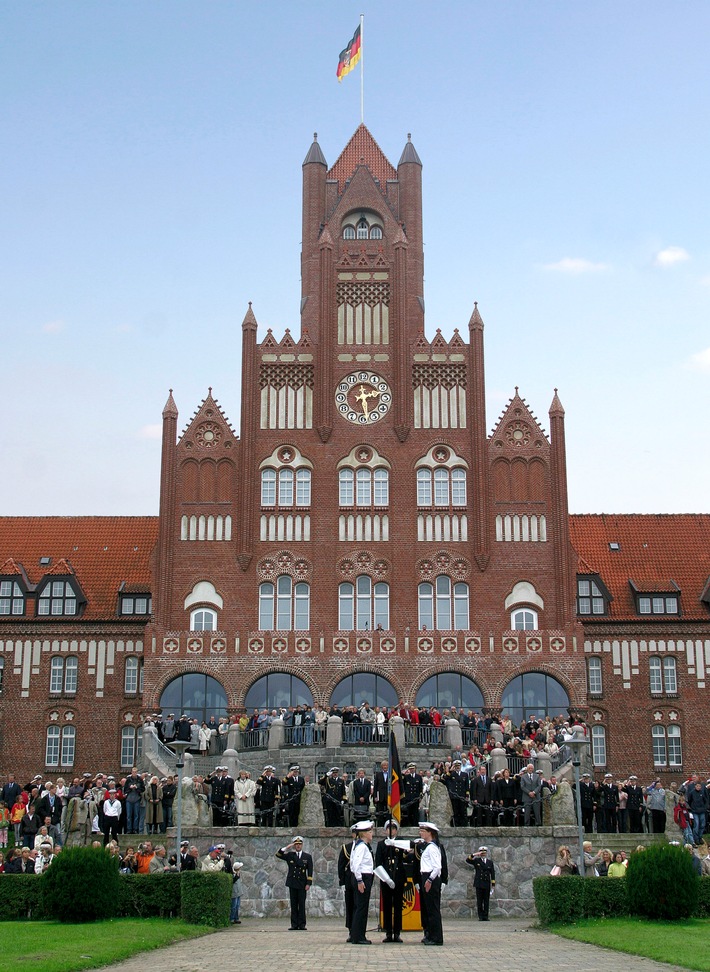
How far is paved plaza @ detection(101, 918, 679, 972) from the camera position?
2002 centimetres

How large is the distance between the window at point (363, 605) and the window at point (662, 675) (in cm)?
1120

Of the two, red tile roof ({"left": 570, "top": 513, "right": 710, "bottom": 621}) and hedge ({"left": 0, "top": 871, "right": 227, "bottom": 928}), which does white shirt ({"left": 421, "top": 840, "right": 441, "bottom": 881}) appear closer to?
hedge ({"left": 0, "top": 871, "right": 227, "bottom": 928})

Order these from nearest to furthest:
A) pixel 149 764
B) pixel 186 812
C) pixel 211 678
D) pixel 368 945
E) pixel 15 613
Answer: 1. pixel 368 945
2. pixel 186 812
3. pixel 149 764
4. pixel 211 678
5. pixel 15 613

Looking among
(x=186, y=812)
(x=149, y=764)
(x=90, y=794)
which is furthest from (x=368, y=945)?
(x=149, y=764)

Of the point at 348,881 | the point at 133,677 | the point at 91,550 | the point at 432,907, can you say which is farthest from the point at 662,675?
the point at 432,907

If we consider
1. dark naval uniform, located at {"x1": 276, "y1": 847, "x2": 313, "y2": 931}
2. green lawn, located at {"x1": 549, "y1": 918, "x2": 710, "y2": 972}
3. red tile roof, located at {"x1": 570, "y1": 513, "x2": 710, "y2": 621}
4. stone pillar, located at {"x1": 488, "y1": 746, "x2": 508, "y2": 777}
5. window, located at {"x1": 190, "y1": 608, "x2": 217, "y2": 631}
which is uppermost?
Answer: red tile roof, located at {"x1": 570, "y1": 513, "x2": 710, "y2": 621}

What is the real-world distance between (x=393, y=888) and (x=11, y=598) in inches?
1416

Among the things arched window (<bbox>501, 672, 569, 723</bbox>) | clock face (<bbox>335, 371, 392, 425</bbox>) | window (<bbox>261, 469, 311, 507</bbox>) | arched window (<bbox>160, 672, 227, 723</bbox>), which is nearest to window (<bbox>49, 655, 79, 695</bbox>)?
arched window (<bbox>160, 672, 227, 723</bbox>)

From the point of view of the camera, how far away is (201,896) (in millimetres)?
26078

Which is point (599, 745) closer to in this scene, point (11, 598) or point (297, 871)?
point (11, 598)

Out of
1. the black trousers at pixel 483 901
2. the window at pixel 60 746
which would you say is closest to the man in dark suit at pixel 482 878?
the black trousers at pixel 483 901

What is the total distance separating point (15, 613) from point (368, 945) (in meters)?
36.1

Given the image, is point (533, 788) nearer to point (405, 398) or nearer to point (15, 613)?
point (405, 398)

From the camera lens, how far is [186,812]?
1320 inches
